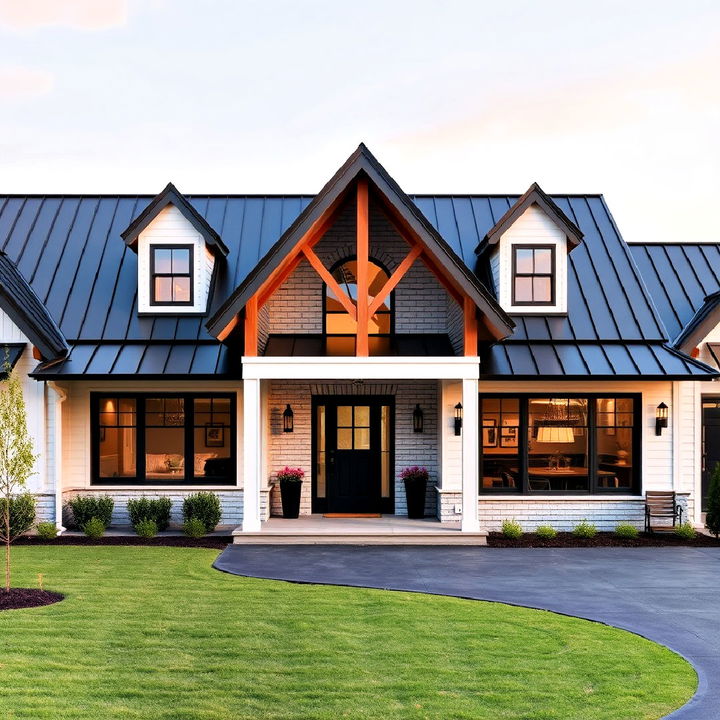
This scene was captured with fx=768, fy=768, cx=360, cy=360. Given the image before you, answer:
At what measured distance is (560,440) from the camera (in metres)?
16.7

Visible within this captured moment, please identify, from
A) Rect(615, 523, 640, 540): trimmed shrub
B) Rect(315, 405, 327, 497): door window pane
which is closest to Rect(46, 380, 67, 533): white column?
Rect(315, 405, 327, 497): door window pane

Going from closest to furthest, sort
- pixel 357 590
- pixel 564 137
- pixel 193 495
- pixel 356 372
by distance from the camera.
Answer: pixel 357 590 → pixel 356 372 → pixel 193 495 → pixel 564 137

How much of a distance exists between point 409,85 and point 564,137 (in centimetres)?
735

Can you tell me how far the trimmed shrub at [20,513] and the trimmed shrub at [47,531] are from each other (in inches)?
7.8

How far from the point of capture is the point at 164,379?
1569 centimetres

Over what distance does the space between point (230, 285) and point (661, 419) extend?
32.6 feet

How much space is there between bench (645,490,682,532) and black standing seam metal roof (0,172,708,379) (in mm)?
2622

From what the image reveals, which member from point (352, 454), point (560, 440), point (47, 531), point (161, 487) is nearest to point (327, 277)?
point (352, 454)

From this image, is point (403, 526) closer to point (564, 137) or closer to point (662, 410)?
point (662, 410)

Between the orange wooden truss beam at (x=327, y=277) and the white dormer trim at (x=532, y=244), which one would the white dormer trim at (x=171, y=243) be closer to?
the orange wooden truss beam at (x=327, y=277)

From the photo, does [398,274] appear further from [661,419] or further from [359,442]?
[661,419]

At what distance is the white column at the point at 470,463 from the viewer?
14.9m

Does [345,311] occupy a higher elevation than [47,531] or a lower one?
higher

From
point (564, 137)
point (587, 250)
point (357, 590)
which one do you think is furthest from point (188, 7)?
point (357, 590)
